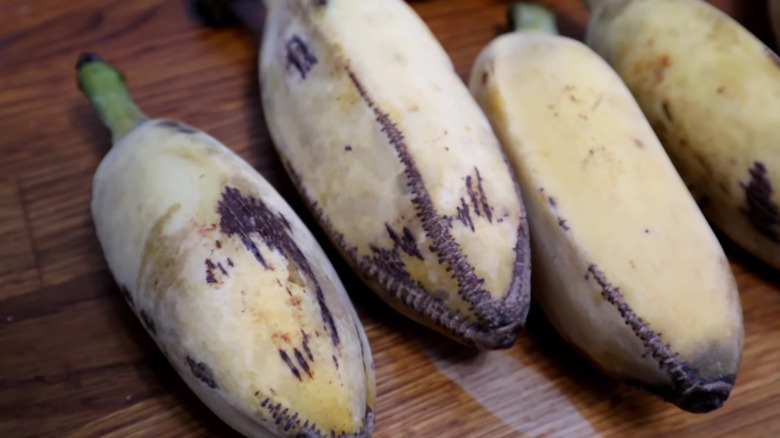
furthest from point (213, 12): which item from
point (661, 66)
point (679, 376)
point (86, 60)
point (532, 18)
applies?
point (679, 376)

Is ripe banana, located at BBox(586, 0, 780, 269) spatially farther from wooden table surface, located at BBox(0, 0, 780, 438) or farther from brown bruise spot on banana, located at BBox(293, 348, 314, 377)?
brown bruise spot on banana, located at BBox(293, 348, 314, 377)

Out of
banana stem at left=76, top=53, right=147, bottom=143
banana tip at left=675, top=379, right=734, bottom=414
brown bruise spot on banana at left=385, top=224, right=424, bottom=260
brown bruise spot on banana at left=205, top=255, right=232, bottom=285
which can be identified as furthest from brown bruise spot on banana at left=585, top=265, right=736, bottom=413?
banana stem at left=76, top=53, right=147, bottom=143

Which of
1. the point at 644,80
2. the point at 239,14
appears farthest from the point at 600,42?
the point at 239,14

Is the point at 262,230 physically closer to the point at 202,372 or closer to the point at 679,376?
the point at 202,372

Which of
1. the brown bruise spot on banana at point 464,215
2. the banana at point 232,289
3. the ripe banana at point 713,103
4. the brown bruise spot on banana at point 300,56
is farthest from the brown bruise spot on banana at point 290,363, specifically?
→ the ripe banana at point 713,103

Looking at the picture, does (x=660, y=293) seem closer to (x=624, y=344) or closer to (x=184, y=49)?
(x=624, y=344)
